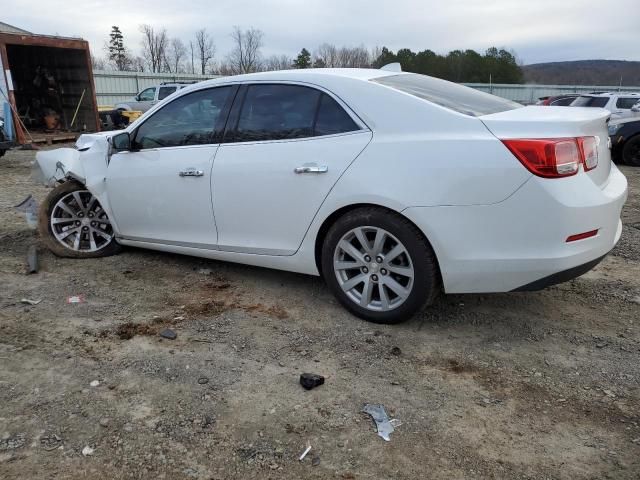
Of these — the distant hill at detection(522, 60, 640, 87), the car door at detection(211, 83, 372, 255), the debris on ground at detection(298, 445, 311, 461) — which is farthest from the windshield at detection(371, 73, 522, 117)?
the distant hill at detection(522, 60, 640, 87)

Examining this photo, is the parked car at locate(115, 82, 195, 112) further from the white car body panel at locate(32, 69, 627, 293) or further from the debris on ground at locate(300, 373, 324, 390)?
the debris on ground at locate(300, 373, 324, 390)

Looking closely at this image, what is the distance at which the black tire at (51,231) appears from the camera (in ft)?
16.6

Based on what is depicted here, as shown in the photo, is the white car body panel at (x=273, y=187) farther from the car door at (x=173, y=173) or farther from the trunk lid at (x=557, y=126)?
the trunk lid at (x=557, y=126)

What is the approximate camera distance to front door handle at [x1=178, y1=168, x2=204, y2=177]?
4.09 meters

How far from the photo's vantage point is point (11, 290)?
4324 mm

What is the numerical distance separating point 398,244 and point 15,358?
7.95 feet

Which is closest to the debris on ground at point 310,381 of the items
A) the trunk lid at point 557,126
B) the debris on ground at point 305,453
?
the debris on ground at point 305,453

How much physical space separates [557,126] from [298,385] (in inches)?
80.0

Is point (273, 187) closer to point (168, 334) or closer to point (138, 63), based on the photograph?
point (168, 334)

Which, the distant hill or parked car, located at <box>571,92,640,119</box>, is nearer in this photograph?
parked car, located at <box>571,92,640,119</box>

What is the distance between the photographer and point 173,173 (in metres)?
4.25

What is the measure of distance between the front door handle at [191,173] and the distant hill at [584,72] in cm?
5302

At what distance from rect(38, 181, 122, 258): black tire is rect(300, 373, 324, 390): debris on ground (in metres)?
2.95

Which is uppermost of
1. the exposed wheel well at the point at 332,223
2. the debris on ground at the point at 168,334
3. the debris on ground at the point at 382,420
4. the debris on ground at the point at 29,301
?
the exposed wheel well at the point at 332,223
